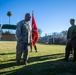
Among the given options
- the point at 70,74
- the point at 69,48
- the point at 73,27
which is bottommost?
the point at 70,74

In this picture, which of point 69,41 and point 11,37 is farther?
point 11,37

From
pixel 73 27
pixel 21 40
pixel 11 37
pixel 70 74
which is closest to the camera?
pixel 70 74

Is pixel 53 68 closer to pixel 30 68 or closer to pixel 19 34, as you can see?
pixel 30 68

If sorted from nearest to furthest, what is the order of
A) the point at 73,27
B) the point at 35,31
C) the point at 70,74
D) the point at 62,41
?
1. the point at 70,74
2. the point at 73,27
3. the point at 35,31
4. the point at 62,41

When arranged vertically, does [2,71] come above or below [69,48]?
below

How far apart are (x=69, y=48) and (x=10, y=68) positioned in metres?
3.75

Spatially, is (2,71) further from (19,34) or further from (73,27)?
(73,27)

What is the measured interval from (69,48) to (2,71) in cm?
438

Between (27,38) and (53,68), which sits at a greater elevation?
(27,38)

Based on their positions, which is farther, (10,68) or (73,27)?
(73,27)

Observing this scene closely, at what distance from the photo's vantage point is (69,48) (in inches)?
480

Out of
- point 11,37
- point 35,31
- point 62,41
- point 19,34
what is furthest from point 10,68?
point 11,37

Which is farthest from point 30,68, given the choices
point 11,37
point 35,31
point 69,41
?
point 11,37

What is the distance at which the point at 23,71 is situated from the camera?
351 inches
